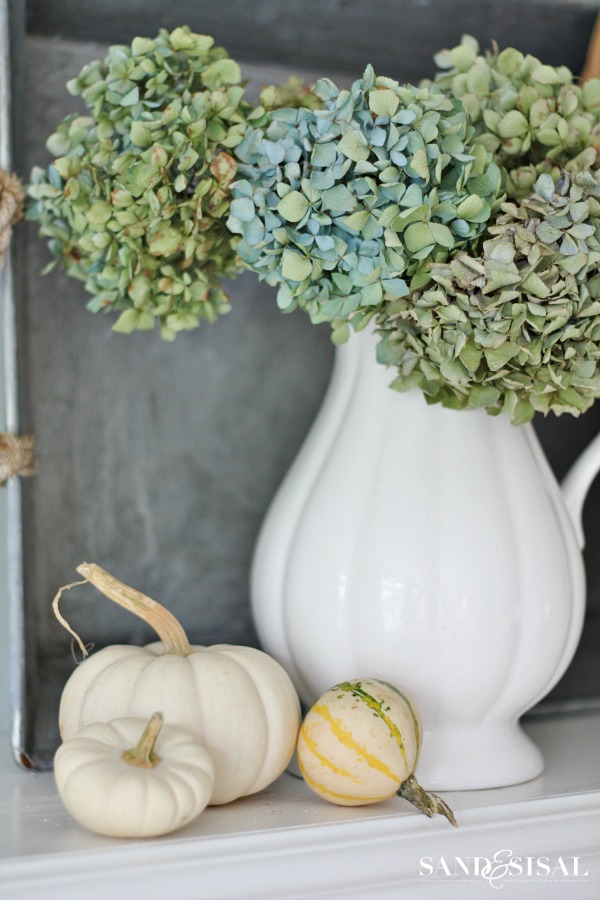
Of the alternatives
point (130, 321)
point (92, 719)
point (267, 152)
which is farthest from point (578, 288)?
point (92, 719)

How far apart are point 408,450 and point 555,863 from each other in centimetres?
33

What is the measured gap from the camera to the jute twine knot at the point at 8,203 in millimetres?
771

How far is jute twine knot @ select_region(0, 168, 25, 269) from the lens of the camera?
0.77 meters

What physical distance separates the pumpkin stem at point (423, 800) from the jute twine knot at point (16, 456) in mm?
412

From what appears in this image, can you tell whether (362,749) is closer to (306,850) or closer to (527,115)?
(306,850)

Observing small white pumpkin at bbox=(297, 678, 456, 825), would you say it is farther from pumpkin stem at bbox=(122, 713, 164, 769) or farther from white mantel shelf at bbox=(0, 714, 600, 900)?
pumpkin stem at bbox=(122, 713, 164, 769)

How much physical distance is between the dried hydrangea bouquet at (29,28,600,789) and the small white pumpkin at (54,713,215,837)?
7.3 inches

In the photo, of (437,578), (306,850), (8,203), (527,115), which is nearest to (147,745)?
(306,850)

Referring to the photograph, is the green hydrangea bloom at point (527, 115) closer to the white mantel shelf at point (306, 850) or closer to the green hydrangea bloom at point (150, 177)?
the green hydrangea bloom at point (150, 177)

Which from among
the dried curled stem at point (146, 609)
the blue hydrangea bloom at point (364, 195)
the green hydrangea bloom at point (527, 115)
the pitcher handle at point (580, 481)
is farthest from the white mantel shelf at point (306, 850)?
the green hydrangea bloom at point (527, 115)

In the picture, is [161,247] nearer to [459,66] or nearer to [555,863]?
[459,66]

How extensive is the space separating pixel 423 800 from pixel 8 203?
59cm

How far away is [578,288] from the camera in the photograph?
25.0 inches

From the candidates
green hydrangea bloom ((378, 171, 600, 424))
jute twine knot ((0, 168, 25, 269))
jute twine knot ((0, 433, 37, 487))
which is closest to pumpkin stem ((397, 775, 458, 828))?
green hydrangea bloom ((378, 171, 600, 424))
